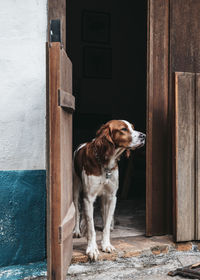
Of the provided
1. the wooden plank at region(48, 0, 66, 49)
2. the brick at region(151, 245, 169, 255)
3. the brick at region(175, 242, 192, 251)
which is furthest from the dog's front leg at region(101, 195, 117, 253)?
the wooden plank at region(48, 0, 66, 49)

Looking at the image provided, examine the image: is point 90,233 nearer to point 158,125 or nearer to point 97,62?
point 158,125

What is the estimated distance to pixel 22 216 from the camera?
118 inches

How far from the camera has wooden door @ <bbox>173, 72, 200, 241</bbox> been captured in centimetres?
334

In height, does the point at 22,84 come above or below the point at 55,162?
above

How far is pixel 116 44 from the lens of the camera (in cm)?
705

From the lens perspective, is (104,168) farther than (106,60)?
No

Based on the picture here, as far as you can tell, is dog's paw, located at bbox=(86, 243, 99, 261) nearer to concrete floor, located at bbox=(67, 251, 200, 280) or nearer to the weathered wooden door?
concrete floor, located at bbox=(67, 251, 200, 280)

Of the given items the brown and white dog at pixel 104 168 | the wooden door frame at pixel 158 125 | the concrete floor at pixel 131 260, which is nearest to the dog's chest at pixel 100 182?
the brown and white dog at pixel 104 168

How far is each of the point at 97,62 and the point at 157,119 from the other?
3760mm

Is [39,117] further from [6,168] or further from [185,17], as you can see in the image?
[185,17]

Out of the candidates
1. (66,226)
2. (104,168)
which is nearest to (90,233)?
(104,168)

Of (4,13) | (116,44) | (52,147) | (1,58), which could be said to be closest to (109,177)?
(52,147)

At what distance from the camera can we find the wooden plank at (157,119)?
347 cm

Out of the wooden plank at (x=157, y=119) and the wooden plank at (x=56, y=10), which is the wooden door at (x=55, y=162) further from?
the wooden plank at (x=157, y=119)
